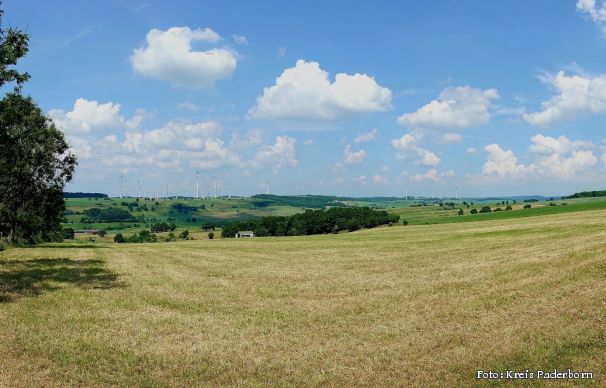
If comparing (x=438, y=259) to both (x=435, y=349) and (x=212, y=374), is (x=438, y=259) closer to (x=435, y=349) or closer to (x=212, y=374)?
(x=435, y=349)

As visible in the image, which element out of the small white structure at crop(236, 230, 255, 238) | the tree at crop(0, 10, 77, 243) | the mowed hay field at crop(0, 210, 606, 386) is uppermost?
the tree at crop(0, 10, 77, 243)

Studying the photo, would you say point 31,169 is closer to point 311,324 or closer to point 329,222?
point 311,324

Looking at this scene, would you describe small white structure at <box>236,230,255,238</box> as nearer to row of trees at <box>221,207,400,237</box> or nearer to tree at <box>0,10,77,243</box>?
row of trees at <box>221,207,400,237</box>

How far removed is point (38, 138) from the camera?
5600 cm

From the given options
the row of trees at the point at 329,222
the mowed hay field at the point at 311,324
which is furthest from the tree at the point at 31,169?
the row of trees at the point at 329,222

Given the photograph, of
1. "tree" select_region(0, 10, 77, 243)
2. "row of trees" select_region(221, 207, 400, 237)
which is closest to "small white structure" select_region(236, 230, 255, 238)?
"row of trees" select_region(221, 207, 400, 237)

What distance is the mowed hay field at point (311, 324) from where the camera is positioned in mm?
13219

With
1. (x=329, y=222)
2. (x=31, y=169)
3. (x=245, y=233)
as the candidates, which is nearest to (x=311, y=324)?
(x=31, y=169)

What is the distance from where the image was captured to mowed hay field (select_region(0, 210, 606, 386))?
13219 millimetres

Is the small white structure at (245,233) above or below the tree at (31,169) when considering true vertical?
below

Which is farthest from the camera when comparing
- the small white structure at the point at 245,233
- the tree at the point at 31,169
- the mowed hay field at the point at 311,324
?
the small white structure at the point at 245,233

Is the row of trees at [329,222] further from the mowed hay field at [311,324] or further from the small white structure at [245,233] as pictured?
the mowed hay field at [311,324]

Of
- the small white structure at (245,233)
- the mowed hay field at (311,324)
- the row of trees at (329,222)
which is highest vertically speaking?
the mowed hay field at (311,324)

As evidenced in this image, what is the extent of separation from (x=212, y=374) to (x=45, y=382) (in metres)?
4.44
